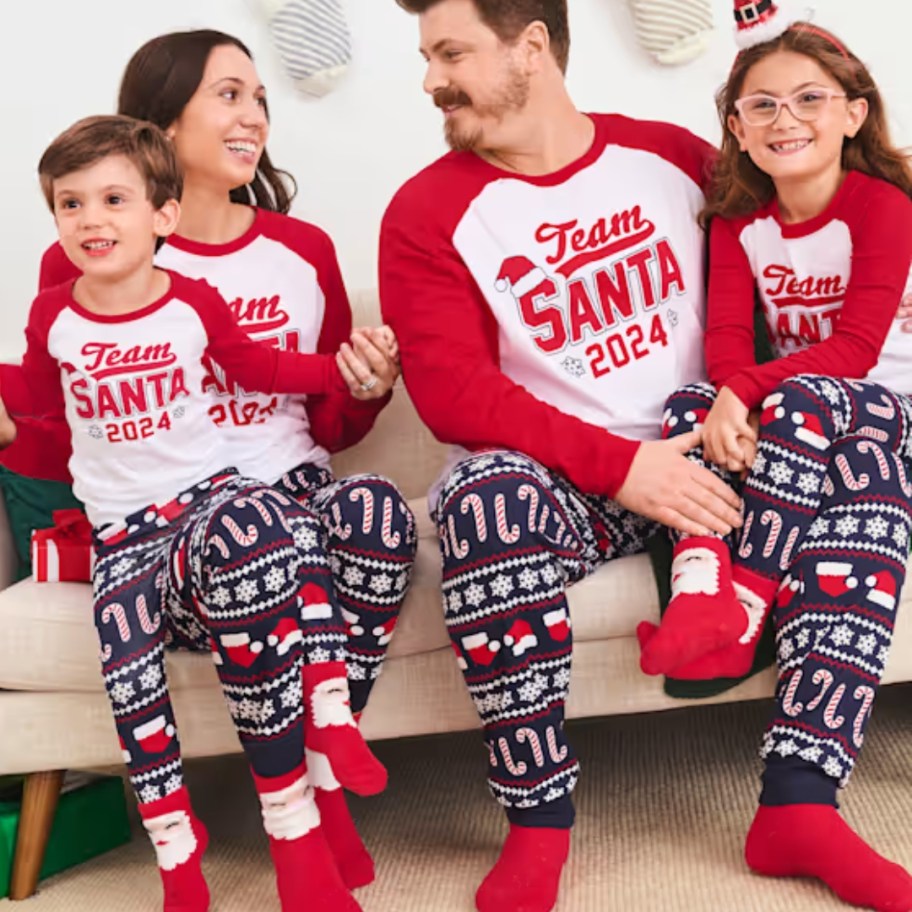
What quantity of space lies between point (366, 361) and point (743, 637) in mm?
611

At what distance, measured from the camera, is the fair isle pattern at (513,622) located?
5.11ft

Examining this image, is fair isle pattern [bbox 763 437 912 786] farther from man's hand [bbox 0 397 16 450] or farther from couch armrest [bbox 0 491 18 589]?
couch armrest [bbox 0 491 18 589]

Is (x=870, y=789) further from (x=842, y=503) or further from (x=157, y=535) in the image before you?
(x=157, y=535)

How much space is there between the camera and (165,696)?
1621 mm

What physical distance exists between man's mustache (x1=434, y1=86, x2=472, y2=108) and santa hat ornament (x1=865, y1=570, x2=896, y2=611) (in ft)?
2.66

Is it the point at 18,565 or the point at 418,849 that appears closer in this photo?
the point at 418,849

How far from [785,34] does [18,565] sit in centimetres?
132

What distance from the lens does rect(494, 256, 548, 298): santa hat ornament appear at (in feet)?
5.93

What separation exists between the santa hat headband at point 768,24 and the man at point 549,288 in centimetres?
19

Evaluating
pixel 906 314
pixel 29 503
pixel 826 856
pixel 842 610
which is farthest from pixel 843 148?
pixel 29 503

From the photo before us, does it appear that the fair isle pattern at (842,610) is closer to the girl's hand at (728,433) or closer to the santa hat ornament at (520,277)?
the girl's hand at (728,433)

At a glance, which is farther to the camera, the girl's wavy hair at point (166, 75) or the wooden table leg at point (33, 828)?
the girl's wavy hair at point (166, 75)

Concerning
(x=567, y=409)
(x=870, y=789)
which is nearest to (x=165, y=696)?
(x=567, y=409)

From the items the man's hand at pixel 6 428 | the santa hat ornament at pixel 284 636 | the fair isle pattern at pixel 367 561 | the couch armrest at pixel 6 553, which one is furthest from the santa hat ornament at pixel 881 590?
the couch armrest at pixel 6 553
